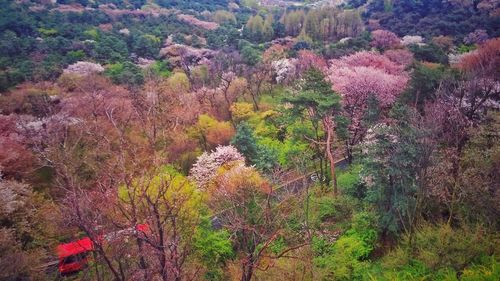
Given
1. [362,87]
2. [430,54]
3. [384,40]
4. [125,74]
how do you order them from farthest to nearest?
[384,40], [125,74], [430,54], [362,87]

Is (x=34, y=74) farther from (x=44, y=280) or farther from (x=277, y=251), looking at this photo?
(x=277, y=251)

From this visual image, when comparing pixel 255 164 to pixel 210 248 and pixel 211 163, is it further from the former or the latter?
pixel 210 248

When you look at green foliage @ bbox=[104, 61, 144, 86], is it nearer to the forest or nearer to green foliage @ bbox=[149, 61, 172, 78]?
the forest

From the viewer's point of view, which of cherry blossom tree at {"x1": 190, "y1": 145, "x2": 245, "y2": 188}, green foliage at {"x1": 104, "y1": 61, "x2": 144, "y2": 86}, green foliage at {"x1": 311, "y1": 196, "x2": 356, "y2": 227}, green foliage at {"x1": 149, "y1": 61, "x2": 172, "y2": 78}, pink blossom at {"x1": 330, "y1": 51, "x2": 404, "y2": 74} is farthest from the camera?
green foliage at {"x1": 149, "y1": 61, "x2": 172, "y2": 78}

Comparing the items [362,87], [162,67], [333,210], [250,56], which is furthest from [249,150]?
[162,67]

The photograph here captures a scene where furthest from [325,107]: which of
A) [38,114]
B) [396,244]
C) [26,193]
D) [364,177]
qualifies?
[38,114]

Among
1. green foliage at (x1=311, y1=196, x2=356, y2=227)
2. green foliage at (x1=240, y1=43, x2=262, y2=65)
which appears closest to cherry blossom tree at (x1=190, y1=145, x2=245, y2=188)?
green foliage at (x1=311, y1=196, x2=356, y2=227)

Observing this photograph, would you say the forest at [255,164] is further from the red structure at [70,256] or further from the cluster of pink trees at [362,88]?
the cluster of pink trees at [362,88]

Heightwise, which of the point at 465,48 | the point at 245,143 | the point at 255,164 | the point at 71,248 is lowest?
the point at 71,248

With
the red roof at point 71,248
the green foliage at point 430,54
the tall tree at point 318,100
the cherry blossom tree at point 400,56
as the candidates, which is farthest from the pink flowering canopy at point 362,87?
the red roof at point 71,248
